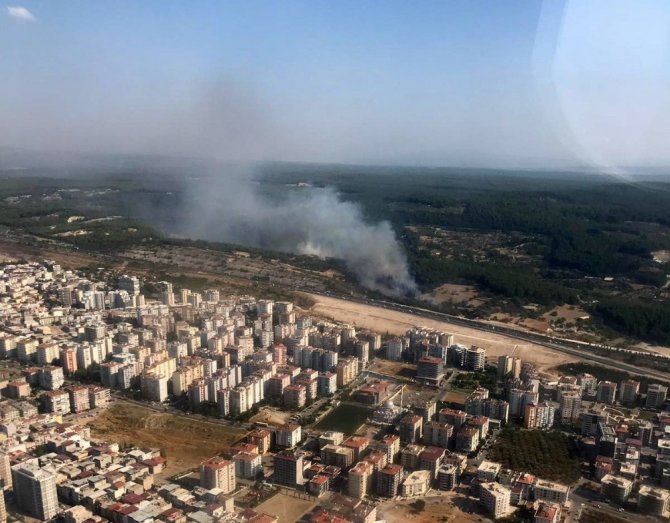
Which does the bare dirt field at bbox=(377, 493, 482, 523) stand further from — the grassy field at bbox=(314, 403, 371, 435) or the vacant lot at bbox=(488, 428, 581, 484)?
the grassy field at bbox=(314, 403, 371, 435)

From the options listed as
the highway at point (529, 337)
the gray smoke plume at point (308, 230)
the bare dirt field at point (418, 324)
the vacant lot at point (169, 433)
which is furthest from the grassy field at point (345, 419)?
the gray smoke plume at point (308, 230)

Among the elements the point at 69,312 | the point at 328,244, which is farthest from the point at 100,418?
the point at 328,244

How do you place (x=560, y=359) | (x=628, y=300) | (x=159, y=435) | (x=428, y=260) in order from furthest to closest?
(x=428, y=260)
(x=628, y=300)
(x=560, y=359)
(x=159, y=435)

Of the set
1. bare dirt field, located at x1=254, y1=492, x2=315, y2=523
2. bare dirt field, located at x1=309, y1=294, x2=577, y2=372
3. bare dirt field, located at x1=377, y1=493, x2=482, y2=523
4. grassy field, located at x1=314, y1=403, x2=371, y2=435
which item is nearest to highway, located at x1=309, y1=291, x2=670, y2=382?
bare dirt field, located at x1=309, y1=294, x2=577, y2=372

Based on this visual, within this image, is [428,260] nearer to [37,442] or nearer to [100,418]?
[100,418]

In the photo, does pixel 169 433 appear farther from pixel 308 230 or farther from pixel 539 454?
pixel 308 230

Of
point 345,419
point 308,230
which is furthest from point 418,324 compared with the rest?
point 308,230
